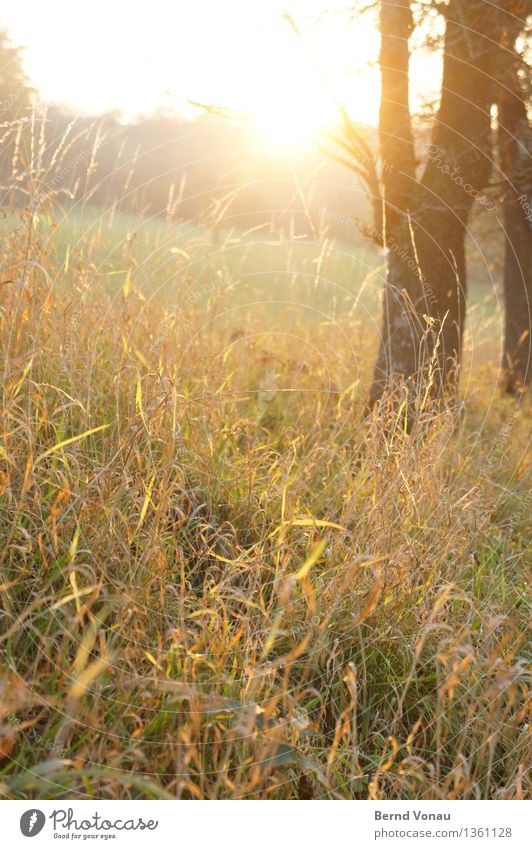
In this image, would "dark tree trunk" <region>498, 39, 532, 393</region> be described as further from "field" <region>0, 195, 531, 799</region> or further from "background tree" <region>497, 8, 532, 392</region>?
"field" <region>0, 195, 531, 799</region>

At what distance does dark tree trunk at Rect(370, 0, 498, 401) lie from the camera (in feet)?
13.8

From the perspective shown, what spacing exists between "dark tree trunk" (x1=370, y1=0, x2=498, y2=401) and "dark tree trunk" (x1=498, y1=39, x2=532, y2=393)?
34cm

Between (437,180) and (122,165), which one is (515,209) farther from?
(122,165)

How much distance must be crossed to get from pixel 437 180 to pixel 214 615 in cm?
324

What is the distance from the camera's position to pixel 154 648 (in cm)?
188

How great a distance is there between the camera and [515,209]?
652 centimetres

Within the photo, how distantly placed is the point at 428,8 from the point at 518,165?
6.04ft

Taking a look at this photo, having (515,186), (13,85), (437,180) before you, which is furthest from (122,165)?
(515,186)

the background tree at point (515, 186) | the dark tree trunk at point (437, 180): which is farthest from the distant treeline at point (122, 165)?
the background tree at point (515, 186)

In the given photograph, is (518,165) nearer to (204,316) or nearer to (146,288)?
(204,316)

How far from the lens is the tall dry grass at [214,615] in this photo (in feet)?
5.74

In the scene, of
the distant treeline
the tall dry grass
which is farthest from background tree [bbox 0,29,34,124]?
the tall dry grass

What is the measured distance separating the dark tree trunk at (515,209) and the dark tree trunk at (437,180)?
337 millimetres

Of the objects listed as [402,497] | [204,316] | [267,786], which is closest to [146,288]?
[204,316]
